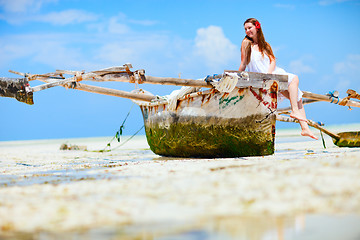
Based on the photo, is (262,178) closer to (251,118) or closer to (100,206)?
(100,206)

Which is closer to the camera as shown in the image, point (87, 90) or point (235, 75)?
point (235, 75)

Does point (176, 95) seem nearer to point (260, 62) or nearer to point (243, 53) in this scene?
point (243, 53)

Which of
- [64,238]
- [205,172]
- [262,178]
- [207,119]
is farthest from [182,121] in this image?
[64,238]

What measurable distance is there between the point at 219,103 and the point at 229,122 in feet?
0.88

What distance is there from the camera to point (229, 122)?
14.8 feet

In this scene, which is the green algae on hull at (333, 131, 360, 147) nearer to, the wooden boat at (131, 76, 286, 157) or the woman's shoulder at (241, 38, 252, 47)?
the wooden boat at (131, 76, 286, 157)

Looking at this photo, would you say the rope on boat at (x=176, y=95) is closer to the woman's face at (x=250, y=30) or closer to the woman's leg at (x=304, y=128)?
the woman's face at (x=250, y=30)

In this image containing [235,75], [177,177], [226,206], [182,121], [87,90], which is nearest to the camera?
[226,206]

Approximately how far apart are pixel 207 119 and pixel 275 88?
36.5 inches

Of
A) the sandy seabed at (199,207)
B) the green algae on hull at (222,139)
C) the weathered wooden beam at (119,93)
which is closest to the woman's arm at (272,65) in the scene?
the green algae on hull at (222,139)

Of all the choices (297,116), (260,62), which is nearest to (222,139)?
(297,116)

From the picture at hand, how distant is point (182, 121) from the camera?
200 inches

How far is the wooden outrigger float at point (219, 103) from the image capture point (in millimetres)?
4336

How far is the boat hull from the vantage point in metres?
4.44
